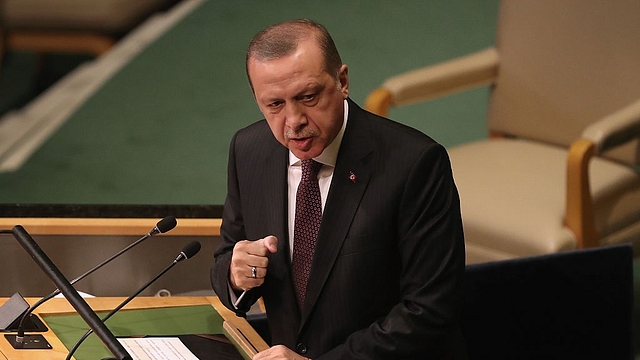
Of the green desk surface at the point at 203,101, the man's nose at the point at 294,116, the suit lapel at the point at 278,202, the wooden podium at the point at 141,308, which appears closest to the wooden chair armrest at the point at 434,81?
the green desk surface at the point at 203,101

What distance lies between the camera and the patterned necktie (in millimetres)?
2246

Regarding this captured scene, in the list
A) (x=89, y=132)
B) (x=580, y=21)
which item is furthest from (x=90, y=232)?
(x=89, y=132)

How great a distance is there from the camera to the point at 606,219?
3.68 meters

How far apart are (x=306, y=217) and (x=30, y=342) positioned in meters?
0.64

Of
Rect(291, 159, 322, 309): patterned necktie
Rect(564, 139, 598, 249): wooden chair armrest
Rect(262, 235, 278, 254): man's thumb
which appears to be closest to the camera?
Rect(262, 235, 278, 254): man's thumb

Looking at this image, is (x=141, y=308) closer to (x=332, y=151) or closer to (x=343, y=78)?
(x=332, y=151)

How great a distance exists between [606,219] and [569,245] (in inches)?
10.8

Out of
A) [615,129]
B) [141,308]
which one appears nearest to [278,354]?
[141,308]

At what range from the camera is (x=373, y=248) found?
2189 millimetres

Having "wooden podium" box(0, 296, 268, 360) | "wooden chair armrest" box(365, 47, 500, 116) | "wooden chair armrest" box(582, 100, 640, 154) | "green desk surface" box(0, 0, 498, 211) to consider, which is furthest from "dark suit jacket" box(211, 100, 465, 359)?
"green desk surface" box(0, 0, 498, 211)

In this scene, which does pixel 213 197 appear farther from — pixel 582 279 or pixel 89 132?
pixel 582 279

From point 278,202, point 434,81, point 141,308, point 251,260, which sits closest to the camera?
point 251,260

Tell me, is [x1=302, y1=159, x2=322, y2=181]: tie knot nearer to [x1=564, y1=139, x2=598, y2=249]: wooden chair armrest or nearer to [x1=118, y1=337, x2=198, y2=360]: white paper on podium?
[x1=118, y1=337, x2=198, y2=360]: white paper on podium

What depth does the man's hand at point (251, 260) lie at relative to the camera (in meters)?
2.15
